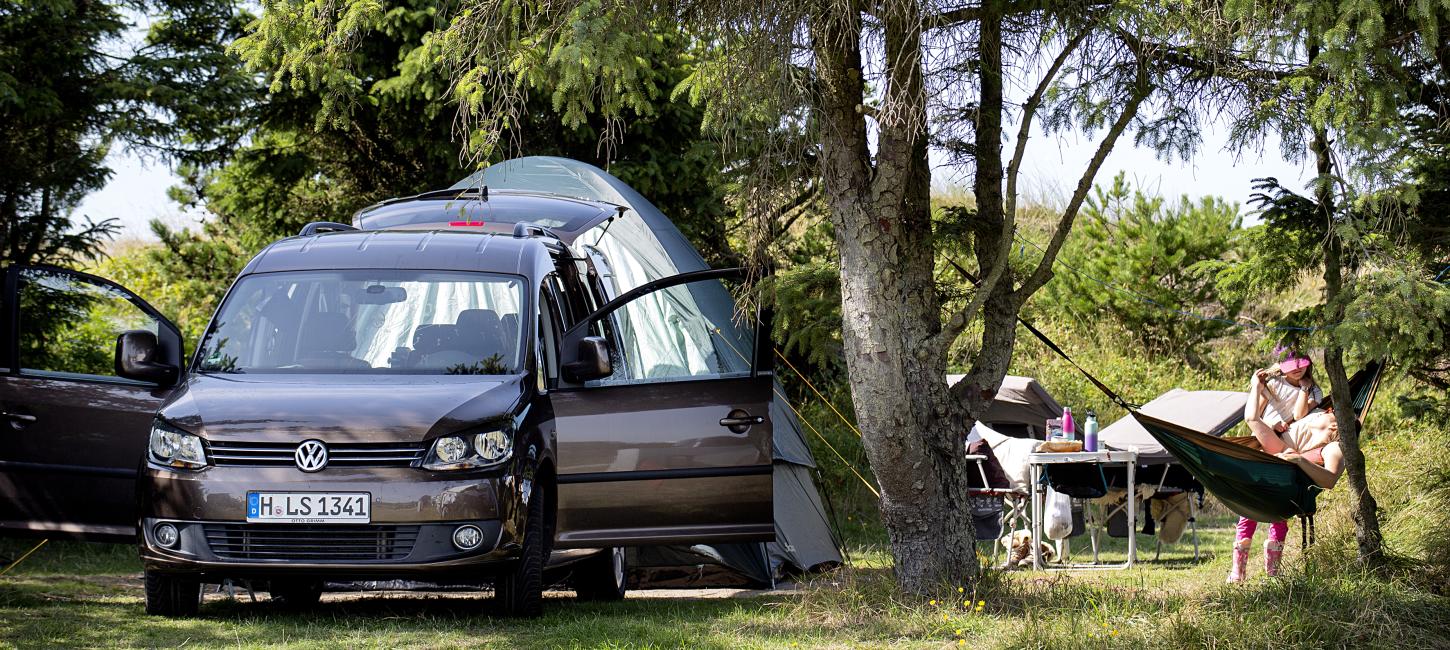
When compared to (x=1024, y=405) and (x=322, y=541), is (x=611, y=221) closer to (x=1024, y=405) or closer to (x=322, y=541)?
(x=322, y=541)

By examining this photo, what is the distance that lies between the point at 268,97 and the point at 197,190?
4.25 metres

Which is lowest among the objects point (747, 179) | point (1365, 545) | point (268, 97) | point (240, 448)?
point (1365, 545)

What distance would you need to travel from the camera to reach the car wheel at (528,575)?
652 cm

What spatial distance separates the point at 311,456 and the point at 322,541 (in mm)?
365

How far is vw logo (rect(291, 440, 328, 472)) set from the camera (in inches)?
241

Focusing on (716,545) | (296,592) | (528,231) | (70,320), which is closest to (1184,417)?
(716,545)

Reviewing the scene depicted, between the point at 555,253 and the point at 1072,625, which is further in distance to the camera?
the point at 555,253

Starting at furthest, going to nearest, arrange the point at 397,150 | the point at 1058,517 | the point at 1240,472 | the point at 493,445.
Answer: the point at 397,150
the point at 1058,517
the point at 1240,472
the point at 493,445

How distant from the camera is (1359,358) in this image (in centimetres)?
760

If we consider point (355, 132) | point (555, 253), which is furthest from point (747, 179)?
point (355, 132)

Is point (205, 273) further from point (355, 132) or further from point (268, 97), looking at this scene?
point (268, 97)

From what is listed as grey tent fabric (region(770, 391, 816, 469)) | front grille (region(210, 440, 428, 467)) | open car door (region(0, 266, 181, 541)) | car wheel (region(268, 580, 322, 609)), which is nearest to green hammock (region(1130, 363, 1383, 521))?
grey tent fabric (region(770, 391, 816, 469))

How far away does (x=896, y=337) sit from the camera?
22.3ft

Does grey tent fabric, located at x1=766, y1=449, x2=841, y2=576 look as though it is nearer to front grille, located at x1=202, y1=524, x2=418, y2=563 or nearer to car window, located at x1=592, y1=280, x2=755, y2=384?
car window, located at x1=592, y1=280, x2=755, y2=384
